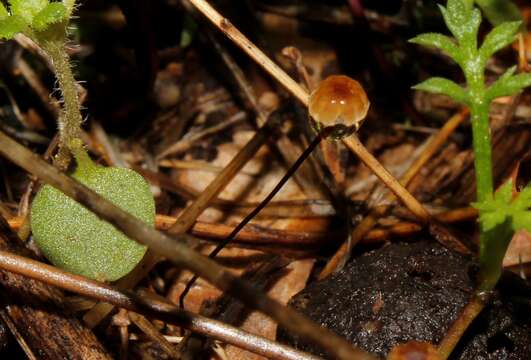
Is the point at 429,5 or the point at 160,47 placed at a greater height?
the point at 429,5

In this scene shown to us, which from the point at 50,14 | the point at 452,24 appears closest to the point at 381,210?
the point at 452,24

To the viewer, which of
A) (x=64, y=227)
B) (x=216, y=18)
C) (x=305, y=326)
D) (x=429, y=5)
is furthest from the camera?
(x=429, y=5)

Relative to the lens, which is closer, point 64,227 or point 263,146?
point 64,227

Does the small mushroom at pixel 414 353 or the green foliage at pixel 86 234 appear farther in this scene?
the green foliage at pixel 86 234

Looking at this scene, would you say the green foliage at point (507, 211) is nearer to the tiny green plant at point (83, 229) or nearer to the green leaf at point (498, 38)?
the green leaf at point (498, 38)

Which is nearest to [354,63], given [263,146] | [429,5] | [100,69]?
[429,5]

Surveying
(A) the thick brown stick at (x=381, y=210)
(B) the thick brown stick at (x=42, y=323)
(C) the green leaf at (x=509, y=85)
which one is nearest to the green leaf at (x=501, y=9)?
(A) the thick brown stick at (x=381, y=210)

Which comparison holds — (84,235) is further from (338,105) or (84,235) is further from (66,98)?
(338,105)

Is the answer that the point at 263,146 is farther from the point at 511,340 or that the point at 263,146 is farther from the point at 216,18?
the point at 511,340
